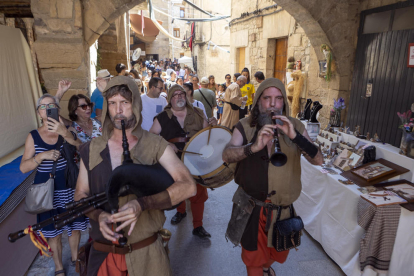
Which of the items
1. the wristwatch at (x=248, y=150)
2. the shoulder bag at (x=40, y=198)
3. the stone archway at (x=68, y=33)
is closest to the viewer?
the wristwatch at (x=248, y=150)

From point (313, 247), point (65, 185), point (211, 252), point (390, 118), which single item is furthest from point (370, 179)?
point (65, 185)

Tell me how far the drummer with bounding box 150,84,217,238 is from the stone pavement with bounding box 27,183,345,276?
17 cm

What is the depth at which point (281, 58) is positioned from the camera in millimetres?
7438

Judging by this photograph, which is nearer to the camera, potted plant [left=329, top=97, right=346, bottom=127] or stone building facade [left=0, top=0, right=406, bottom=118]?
stone building facade [left=0, top=0, right=406, bottom=118]

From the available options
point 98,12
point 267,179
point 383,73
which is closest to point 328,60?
point 383,73

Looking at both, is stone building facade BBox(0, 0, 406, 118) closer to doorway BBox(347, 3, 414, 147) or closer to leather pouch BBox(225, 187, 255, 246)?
doorway BBox(347, 3, 414, 147)

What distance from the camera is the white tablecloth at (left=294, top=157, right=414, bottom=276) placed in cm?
219

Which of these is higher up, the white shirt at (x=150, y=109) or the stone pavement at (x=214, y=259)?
→ the white shirt at (x=150, y=109)

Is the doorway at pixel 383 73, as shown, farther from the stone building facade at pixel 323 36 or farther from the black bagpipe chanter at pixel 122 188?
the black bagpipe chanter at pixel 122 188

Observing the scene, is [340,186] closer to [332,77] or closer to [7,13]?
[332,77]

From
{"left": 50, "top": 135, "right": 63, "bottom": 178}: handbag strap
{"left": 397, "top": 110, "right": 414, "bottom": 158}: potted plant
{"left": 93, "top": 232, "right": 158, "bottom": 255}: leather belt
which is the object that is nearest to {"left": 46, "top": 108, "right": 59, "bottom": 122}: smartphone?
{"left": 50, "top": 135, "right": 63, "bottom": 178}: handbag strap

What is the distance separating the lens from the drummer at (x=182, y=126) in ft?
10.8

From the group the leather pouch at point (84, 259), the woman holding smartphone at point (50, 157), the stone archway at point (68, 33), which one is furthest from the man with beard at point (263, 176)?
the stone archway at point (68, 33)

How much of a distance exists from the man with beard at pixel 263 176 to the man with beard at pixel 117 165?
67cm
